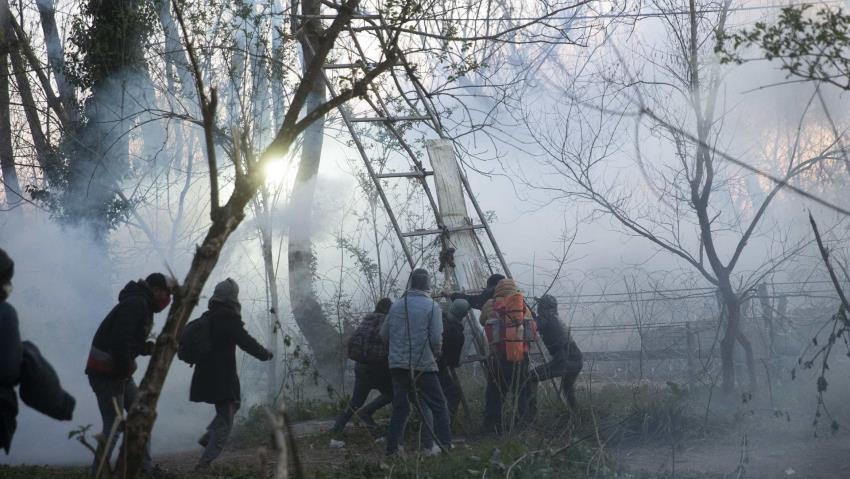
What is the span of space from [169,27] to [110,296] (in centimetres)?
443

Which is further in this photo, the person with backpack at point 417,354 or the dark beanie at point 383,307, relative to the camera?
the dark beanie at point 383,307

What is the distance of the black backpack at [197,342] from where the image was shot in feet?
23.9

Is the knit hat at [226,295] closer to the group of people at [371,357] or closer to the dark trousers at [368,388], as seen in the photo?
the group of people at [371,357]

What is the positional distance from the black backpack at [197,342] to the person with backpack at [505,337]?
2748 millimetres

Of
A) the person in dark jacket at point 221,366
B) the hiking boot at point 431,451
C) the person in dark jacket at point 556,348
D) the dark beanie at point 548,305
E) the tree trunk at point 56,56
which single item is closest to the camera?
the person in dark jacket at point 221,366

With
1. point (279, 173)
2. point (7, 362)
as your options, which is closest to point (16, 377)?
point (7, 362)

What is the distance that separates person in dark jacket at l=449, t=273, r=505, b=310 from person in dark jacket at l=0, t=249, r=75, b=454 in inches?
A: 228

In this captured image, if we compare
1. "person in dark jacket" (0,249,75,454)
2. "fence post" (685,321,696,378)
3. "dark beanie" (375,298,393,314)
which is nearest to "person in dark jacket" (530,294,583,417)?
"dark beanie" (375,298,393,314)

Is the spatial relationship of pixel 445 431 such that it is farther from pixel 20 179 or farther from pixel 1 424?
pixel 20 179

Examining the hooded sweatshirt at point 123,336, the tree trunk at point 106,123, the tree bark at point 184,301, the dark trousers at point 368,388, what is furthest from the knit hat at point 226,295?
the tree trunk at point 106,123

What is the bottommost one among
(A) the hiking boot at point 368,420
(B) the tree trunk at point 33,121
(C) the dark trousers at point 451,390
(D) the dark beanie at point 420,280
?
(A) the hiking boot at point 368,420

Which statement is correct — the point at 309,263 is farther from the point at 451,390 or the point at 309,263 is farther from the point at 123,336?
the point at 123,336

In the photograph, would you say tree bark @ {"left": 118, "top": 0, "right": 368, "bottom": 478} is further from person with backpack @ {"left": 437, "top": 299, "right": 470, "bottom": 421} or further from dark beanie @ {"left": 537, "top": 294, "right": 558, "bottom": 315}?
dark beanie @ {"left": 537, "top": 294, "right": 558, "bottom": 315}

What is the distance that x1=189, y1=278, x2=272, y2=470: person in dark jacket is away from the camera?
285 inches
